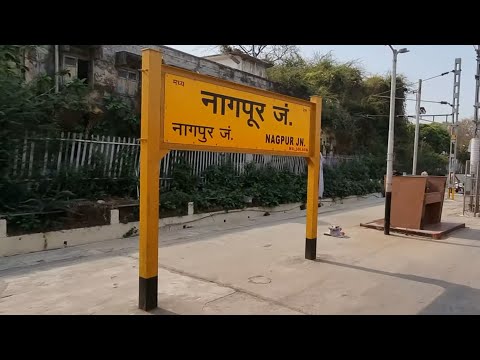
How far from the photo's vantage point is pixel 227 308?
13.4 ft

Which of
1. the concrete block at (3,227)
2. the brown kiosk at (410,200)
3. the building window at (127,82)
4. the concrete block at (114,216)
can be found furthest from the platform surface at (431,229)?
the concrete block at (3,227)

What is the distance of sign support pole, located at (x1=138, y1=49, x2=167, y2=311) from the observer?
12.7 ft

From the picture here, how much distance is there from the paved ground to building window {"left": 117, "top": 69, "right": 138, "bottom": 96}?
4.77 m

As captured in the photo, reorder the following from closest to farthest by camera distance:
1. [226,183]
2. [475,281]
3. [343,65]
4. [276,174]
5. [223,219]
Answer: [475,281] → [223,219] → [226,183] → [276,174] → [343,65]

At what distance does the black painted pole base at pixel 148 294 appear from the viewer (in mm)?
3947

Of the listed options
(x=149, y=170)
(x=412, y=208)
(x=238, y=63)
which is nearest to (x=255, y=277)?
(x=149, y=170)

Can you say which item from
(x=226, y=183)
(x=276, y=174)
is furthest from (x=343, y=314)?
(x=276, y=174)

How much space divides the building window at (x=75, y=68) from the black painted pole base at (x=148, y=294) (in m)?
7.04

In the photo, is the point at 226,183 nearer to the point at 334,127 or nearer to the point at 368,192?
the point at 368,192

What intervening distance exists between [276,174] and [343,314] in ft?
28.1

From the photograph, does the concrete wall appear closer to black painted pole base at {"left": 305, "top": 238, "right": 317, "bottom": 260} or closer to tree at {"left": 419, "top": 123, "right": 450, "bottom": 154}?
black painted pole base at {"left": 305, "top": 238, "right": 317, "bottom": 260}

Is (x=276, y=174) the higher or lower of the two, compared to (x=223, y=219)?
higher

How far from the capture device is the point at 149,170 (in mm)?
3891

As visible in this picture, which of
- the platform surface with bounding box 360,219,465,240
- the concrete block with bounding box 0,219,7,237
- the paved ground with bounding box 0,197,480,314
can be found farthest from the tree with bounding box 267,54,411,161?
the concrete block with bounding box 0,219,7,237
